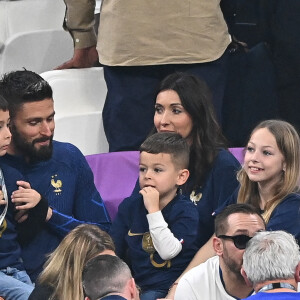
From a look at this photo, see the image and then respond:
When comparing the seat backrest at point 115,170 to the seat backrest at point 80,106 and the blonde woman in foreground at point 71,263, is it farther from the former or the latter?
the blonde woman in foreground at point 71,263

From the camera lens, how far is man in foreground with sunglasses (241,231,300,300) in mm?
3547

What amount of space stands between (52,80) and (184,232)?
5.71ft

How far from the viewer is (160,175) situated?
458cm

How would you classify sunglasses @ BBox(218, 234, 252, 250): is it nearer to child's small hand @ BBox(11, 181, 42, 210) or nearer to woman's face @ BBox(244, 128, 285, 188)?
woman's face @ BBox(244, 128, 285, 188)

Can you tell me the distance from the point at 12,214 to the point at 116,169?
934 mm

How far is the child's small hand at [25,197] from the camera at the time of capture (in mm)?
4488

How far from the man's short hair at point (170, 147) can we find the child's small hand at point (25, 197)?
0.49m

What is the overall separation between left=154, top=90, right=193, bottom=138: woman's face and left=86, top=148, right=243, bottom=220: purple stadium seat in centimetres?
44

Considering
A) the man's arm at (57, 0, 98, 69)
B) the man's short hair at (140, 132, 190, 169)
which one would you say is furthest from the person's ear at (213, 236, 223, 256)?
the man's arm at (57, 0, 98, 69)

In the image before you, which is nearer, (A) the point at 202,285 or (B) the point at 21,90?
(A) the point at 202,285

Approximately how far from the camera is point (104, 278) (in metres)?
3.49

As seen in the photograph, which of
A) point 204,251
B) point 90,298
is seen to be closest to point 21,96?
point 204,251

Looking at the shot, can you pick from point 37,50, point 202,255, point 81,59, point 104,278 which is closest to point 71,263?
point 104,278

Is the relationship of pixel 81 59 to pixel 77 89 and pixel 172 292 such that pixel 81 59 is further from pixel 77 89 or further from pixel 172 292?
pixel 172 292
